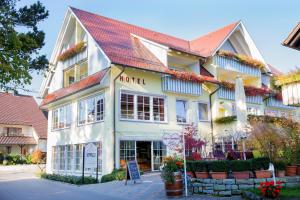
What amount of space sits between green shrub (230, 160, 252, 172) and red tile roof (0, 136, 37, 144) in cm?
3447

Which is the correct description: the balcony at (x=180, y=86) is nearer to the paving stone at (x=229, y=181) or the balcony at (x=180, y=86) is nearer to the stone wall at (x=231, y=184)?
the stone wall at (x=231, y=184)

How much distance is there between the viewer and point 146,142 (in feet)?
63.3

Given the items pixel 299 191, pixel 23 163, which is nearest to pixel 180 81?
pixel 299 191

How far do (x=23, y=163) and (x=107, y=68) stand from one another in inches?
921

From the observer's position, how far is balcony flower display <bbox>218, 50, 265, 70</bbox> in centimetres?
2414

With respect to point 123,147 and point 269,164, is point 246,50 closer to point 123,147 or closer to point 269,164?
point 123,147

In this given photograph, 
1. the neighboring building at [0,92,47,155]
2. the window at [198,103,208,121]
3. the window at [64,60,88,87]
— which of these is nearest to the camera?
the window at [64,60,88,87]

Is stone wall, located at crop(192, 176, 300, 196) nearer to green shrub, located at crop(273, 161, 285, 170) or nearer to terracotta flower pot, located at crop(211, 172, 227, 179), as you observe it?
terracotta flower pot, located at crop(211, 172, 227, 179)

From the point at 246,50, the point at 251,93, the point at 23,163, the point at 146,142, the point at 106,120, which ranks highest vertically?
the point at 246,50

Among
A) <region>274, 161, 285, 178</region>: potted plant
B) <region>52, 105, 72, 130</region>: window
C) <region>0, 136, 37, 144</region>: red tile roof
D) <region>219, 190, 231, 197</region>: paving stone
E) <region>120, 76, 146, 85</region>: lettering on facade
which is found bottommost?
<region>219, 190, 231, 197</region>: paving stone

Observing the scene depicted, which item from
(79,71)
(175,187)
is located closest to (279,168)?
(175,187)

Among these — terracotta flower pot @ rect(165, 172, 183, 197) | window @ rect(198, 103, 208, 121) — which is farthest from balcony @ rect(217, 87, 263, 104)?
terracotta flower pot @ rect(165, 172, 183, 197)

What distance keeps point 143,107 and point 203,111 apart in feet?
18.3

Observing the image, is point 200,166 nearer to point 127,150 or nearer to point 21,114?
point 127,150
